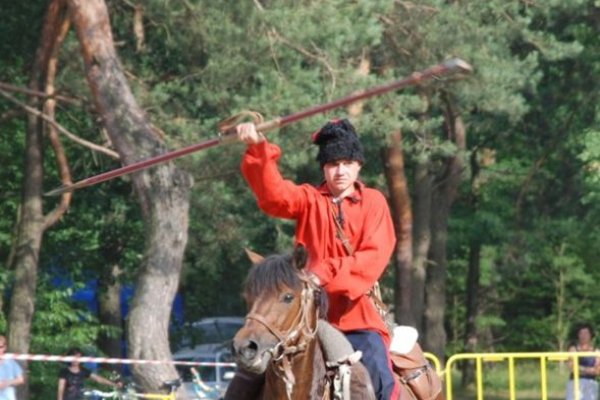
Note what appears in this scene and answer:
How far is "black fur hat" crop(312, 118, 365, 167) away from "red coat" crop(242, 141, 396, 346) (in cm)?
17


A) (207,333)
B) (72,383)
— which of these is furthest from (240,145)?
(207,333)

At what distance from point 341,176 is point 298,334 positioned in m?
1.16

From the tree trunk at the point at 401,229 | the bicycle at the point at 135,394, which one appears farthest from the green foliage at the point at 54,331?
the bicycle at the point at 135,394

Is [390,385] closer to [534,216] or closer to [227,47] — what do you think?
[227,47]

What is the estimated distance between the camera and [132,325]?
18.7m

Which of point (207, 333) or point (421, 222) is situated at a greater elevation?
point (421, 222)

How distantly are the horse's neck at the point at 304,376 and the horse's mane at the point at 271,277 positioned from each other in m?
0.39

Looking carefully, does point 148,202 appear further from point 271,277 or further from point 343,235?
point 271,277

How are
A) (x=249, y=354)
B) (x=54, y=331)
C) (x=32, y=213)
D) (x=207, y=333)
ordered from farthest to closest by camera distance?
(x=207, y=333)
(x=54, y=331)
(x=32, y=213)
(x=249, y=354)

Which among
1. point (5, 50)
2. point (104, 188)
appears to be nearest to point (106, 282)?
point (104, 188)

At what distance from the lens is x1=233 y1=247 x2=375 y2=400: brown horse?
751 cm

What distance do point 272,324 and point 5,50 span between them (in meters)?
19.4

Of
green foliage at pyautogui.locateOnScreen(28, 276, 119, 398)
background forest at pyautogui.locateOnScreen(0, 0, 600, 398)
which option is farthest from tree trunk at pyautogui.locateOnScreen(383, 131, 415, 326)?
green foliage at pyautogui.locateOnScreen(28, 276, 119, 398)

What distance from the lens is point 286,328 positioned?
7.71 m
